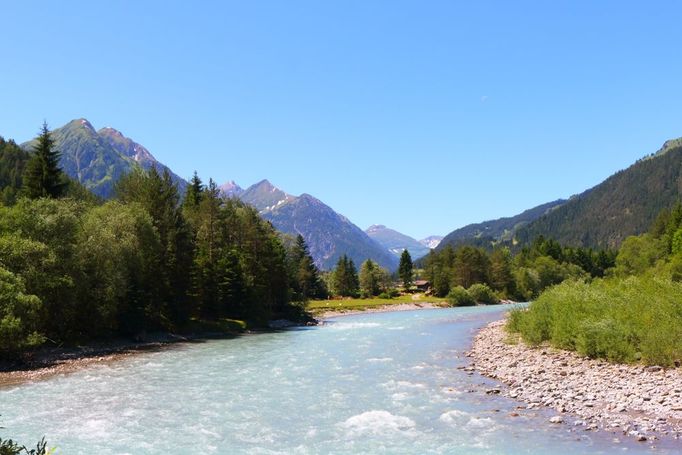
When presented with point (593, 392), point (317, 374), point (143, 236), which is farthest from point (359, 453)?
point (143, 236)

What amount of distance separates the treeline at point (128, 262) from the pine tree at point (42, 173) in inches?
4.6

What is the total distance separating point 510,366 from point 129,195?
184 feet

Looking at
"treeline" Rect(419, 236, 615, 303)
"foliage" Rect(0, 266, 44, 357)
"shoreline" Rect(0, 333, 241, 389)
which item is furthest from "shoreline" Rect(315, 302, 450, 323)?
"foliage" Rect(0, 266, 44, 357)

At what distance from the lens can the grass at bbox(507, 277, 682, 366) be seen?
88.3ft

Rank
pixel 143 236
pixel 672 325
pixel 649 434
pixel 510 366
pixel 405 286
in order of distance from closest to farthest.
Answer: pixel 649 434 → pixel 672 325 → pixel 510 366 → pixel 143 236 → pixel 405 286

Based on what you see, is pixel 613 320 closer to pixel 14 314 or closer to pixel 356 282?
pixel 14 314

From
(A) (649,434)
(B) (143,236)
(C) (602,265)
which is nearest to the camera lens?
(A) (649,434)

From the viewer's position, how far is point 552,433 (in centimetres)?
1883

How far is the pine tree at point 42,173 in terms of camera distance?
5719 cm

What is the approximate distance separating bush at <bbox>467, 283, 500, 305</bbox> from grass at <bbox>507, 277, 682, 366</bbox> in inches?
3867

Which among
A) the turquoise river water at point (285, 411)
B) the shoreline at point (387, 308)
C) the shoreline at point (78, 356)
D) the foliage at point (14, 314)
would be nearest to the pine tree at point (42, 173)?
the shoreline at point (78, 356)

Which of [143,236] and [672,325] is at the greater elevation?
[143,236]

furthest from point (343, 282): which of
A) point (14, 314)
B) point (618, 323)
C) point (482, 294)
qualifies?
point (618, 323)

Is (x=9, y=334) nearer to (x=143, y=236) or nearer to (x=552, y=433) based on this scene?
(x=143, y=236)
